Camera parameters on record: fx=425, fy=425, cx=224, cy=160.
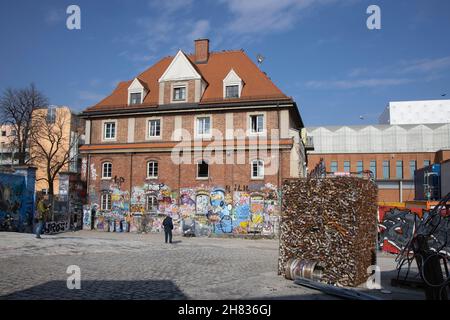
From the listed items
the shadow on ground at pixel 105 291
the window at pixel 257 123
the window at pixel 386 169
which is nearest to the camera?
the shadow on ground at pixel 105 291

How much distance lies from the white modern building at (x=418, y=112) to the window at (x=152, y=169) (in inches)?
2622

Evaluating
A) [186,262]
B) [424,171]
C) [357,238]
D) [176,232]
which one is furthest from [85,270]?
[424,171]

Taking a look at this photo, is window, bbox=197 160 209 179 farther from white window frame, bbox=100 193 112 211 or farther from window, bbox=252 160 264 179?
white window frame, bbox=100 193 112 211

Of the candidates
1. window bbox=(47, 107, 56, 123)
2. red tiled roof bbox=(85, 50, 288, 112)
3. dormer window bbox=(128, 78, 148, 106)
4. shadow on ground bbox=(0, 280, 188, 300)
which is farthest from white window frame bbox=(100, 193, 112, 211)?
shadow on ground bbox=(0, 280, 188, 300)

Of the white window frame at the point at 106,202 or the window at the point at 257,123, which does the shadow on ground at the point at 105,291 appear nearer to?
the window at the point at 257,123

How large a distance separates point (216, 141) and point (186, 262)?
17915 mm

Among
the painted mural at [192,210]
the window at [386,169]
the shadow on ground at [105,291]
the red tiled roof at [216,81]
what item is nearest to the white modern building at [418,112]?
the window at [386,169]

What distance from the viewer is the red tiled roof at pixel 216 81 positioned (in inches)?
1261

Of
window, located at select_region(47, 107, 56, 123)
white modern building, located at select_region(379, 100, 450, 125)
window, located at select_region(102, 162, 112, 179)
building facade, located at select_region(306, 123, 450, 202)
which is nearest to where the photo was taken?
window, located at select_region(102, 162, 112, 179)

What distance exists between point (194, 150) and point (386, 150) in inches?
2307

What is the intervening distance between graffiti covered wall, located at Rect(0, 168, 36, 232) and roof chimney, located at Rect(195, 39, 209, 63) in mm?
17216

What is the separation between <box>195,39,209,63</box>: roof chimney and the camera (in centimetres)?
3709
